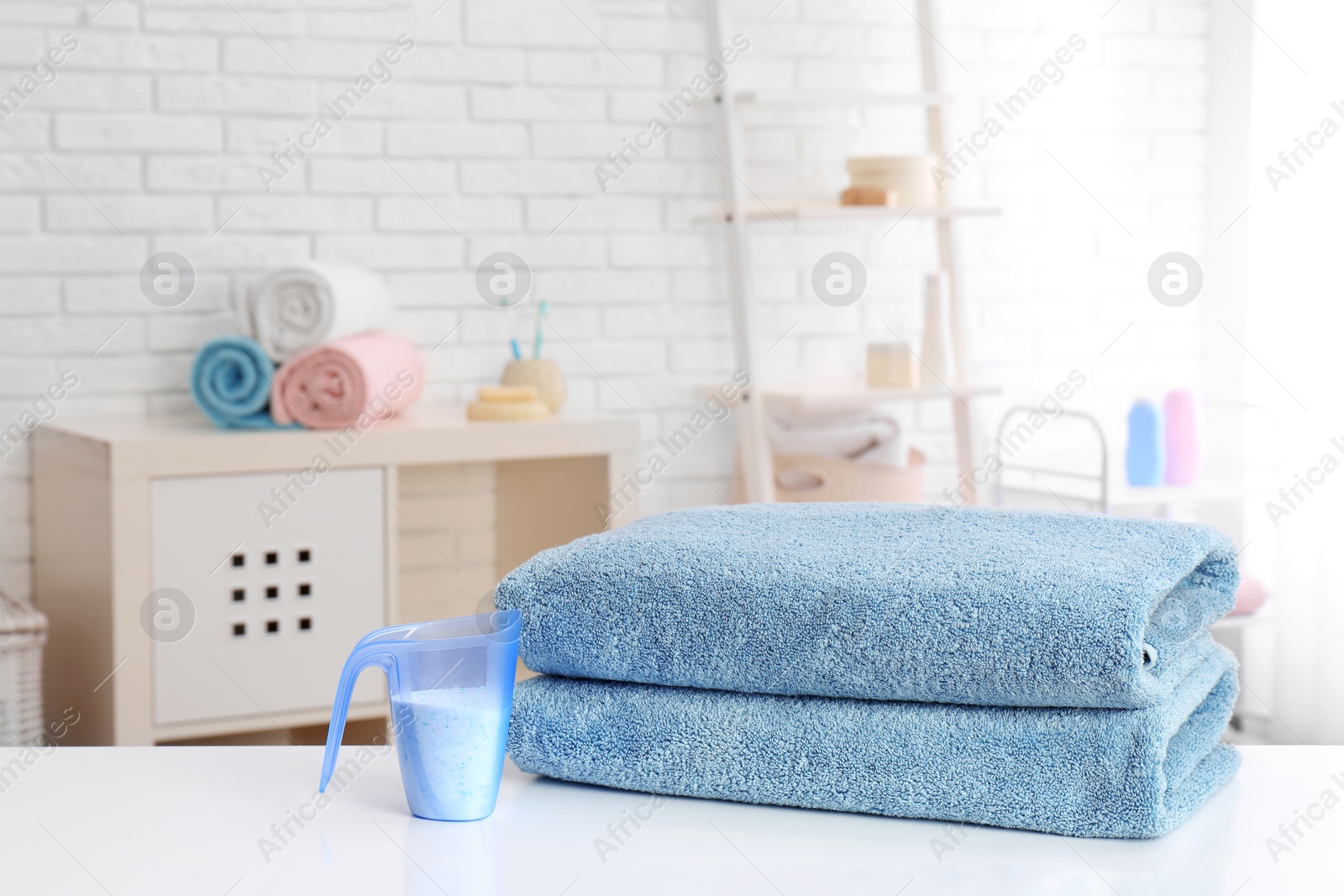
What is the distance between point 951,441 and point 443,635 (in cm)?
205

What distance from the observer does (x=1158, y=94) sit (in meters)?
2.68

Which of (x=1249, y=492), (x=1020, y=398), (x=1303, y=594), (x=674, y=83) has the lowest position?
(x=1303, y=594)

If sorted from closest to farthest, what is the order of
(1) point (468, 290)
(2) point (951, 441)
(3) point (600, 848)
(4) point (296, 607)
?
(3) point (600, 848)
(4) point (296, 607)
(1) point (468, 290)
(2) point (951, 441)

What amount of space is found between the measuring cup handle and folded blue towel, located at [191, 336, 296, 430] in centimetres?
127

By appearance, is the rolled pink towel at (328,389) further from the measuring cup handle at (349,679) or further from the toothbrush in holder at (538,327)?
the measuring cup handle at (349,679)

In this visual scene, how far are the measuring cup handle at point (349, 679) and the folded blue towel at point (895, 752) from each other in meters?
0.08

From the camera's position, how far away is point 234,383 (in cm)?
187

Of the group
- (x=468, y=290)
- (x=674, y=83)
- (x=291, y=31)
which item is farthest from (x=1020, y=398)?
(x=291, y=31)

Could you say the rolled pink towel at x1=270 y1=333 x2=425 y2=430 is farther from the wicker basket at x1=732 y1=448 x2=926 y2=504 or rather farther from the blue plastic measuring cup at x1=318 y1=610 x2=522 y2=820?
the blue plastic measuring cup at x1=318 y1=610 x2=522 y2=820

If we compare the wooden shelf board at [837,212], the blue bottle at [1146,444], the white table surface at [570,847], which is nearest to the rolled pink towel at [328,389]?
the wooden shelf board at [837,212]

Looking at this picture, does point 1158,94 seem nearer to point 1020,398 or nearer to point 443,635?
point 1020,398

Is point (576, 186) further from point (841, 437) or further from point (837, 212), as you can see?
point (841, 437)

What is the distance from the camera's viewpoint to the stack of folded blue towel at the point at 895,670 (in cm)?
57

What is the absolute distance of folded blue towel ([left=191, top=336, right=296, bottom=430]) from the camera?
1842mm
